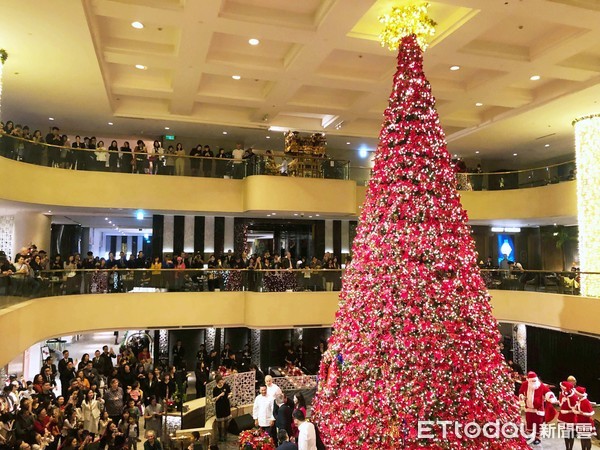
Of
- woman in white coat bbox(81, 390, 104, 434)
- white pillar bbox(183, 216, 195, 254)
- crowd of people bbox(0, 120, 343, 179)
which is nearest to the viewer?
woman in white coat bbox(81, 390, 104, 434)

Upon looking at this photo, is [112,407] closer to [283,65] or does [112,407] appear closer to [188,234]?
[283,65]

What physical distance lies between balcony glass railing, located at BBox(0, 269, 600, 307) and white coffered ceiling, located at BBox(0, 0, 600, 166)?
511 centimetres

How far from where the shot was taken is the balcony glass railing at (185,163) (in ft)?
51.0

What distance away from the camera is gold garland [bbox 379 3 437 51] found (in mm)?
10078

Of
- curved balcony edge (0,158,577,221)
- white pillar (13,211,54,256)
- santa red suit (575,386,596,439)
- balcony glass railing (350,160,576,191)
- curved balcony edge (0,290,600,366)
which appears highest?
balcony glass railing (350,160,576,191)

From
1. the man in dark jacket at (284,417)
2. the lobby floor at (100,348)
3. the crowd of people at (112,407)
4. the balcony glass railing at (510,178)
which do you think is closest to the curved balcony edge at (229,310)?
the crowd of people at (112,407)

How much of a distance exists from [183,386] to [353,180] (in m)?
8.86

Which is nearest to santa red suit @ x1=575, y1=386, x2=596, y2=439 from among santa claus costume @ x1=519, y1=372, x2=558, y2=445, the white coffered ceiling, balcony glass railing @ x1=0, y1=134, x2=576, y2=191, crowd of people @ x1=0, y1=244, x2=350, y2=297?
santa claus costume @ x1=519, y1=372, x2=558, y2=445

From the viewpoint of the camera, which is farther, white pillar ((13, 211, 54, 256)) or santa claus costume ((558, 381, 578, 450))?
white pillar ((13, 211, 54, 256))

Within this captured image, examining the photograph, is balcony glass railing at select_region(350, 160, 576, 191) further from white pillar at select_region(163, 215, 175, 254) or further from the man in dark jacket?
the man in dark jacket

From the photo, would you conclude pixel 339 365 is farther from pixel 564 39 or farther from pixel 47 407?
pixel 564 39

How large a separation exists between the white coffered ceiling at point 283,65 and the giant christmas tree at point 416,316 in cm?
322

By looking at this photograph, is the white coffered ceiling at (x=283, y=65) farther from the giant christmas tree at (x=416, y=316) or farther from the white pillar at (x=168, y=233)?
the white pillar at (x=168, y=233)

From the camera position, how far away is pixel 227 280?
16.9 m
